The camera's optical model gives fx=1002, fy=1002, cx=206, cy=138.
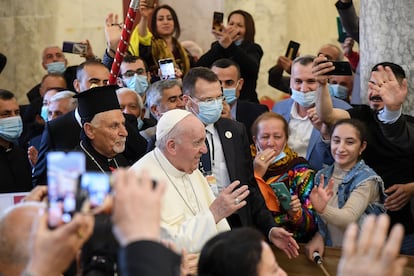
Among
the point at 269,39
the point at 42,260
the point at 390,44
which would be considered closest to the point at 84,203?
the point at 42,260

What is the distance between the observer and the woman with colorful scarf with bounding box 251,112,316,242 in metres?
6.37

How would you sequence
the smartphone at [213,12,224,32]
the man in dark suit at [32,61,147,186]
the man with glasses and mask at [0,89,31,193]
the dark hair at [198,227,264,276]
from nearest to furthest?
the dark hair at [198,227,264,276] → the man in dark suit at [32,61,147,186] → the man with glasses and mask at [0,89,31,193] → the smartphone at [213,12,224,32]

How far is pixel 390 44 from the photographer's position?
715 centimetres

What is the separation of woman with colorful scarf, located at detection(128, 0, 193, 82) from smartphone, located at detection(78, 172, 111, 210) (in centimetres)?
578

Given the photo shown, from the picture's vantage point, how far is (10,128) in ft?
23.9

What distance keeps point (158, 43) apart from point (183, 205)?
3642 mm

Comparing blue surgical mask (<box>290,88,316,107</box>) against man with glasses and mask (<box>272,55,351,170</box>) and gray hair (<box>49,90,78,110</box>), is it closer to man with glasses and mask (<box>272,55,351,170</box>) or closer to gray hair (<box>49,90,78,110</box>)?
man with glasses and mask (<box>272,55,351,170</box>)

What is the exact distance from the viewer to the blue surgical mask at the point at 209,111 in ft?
20.6

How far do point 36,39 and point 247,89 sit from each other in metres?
3.63

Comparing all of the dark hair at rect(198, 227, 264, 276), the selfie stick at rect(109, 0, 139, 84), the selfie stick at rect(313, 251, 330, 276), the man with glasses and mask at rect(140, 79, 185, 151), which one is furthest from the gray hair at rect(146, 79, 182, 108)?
the dark hair at rect(198, 227, 264, 276)

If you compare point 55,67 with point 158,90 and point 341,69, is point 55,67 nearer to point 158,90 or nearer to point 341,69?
point 158,90

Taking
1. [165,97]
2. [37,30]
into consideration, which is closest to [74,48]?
[165,97]

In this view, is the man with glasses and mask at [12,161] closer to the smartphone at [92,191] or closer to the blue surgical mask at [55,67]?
the blue surgical mask at [55,67]

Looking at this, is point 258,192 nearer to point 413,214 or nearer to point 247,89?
point 413,214
